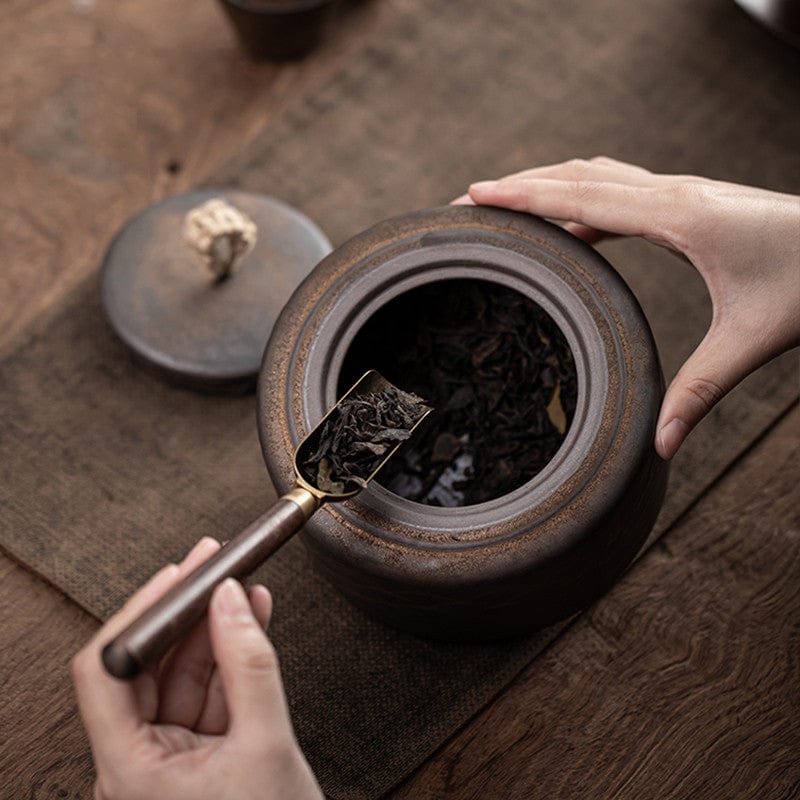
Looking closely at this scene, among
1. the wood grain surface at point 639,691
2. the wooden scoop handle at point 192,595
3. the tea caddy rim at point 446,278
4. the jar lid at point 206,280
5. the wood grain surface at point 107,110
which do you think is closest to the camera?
the wooden scoop handle at point 192,595

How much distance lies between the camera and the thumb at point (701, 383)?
114 centimetres

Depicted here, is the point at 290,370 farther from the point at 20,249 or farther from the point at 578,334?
the point at 20,249

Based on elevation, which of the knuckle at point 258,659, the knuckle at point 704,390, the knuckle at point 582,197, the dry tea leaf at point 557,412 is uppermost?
the knuckle at point 258,659

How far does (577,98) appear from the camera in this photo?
1990 millimetres

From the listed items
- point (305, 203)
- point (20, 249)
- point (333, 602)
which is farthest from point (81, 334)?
point (333, 602)

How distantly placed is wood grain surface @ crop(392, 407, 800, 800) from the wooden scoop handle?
0.56 meters

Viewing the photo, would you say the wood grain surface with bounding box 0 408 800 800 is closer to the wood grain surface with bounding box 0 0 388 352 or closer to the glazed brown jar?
the glazed brown jar

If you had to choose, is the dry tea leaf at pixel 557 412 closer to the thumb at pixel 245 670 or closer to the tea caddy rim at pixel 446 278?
the tea caddy rim at pixel 446 278

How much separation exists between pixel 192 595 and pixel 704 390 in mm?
643

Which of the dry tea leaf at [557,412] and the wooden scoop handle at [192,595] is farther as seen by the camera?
the dry tea leaf at [557,412]

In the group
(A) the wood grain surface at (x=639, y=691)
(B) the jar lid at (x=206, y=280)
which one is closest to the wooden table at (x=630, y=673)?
(A) the wood grain surface at (x=639, y=691)

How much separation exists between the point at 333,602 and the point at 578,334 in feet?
1.96

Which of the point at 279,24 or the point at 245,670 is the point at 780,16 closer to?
the point at 279,24

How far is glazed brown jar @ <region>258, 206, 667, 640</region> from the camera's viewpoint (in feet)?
3.61
